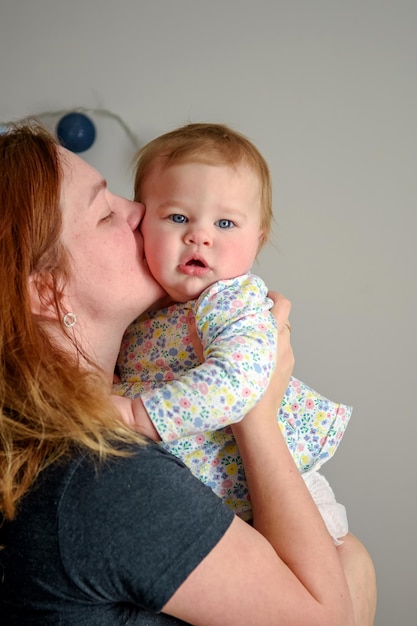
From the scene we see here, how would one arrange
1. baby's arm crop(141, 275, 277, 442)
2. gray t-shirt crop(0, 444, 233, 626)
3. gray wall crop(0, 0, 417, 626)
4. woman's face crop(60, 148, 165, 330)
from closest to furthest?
gray t-shirt crop(0, 444, 233, 626), baby's arm crop(141, 275, 277, 442), woman's face crop(60, 148, 165, 330), gray wall crop(0, 0, 417, 626)

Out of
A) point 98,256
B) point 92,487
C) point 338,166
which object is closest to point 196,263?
point 98,256

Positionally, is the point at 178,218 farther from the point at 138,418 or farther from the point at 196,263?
the point at 138,418

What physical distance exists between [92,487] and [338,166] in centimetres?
163

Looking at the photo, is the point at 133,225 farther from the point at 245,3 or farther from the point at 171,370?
the point at 245,3

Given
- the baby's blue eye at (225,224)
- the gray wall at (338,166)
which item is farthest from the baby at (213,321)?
the gray wall at (338,166)

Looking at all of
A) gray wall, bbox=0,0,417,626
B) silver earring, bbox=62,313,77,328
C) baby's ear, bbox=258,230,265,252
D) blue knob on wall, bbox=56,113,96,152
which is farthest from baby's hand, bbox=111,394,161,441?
blue knob on wall, bbox=56,113,96,152

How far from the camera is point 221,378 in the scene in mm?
1081

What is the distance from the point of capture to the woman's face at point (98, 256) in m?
1.17

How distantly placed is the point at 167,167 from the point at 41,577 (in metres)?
0.72

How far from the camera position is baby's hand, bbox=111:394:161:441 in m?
1.07

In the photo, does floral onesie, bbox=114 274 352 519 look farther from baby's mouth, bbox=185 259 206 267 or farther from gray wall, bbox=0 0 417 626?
gray wall, bbox=0 0 417 626

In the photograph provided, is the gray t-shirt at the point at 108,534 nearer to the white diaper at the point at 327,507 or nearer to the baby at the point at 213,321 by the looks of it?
the baby at the point at 213,321

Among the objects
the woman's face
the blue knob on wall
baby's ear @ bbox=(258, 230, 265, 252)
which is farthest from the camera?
the blue knob on wall

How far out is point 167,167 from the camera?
52.5 inches
